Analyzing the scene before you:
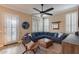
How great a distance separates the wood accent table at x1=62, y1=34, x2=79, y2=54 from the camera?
1.35 m

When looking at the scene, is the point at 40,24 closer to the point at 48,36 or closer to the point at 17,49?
the point at 48,36

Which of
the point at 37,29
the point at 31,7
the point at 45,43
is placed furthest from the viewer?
the point at 45,43

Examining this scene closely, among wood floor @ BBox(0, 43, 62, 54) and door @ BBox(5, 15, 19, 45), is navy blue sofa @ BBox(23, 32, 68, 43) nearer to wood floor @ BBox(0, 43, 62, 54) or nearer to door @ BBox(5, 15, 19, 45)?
wood floor @ BBox(0, 43, 62, 54)

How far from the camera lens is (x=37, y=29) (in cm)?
158

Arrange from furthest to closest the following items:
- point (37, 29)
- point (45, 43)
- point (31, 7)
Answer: point (45, 43) < point (37, 29) < point (31, 7)

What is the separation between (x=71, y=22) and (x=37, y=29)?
2.06ft

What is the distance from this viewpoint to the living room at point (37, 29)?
4.75 feet

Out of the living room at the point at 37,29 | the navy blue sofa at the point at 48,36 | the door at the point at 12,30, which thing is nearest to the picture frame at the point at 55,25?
the living room at the point at 37,29

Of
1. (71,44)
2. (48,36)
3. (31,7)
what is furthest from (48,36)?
(31,7)

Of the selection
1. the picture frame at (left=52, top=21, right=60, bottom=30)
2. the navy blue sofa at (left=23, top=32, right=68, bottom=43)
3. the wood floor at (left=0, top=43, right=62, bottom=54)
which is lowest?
the wood floor at (left=0, top=43, right=62, bottom=54)

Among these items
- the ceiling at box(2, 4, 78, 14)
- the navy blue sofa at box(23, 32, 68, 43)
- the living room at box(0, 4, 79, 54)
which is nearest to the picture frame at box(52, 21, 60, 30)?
the living room at box(0, 4, 79, 54)

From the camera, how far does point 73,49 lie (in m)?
1.36
